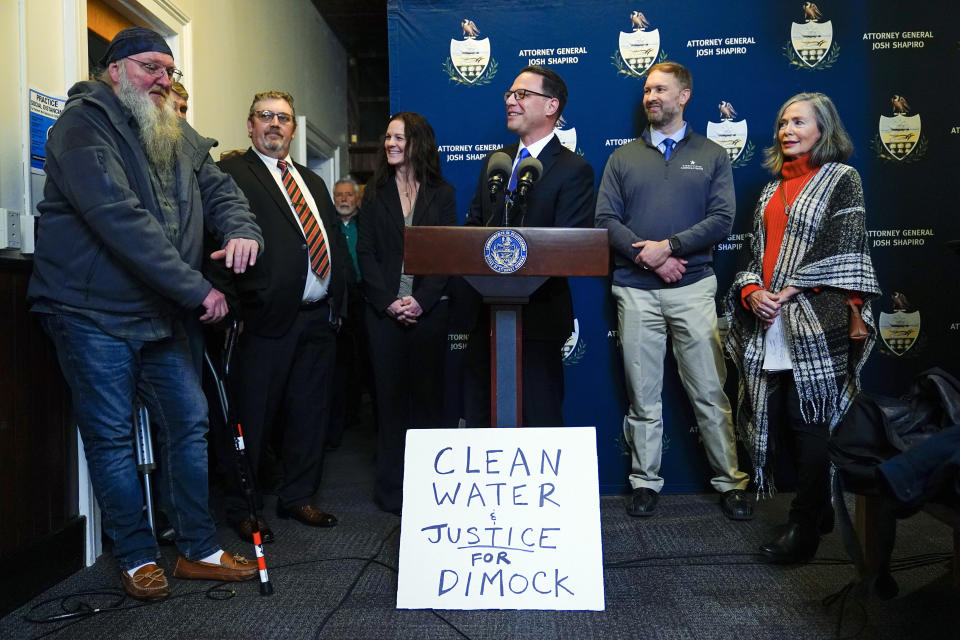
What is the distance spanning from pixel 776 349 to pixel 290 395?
1644 mm

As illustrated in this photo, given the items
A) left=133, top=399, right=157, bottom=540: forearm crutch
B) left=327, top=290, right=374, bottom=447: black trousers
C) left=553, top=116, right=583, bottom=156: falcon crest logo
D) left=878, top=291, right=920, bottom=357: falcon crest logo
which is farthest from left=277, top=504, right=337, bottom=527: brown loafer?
left=878, top=291, right=920, bottom=357: falcon crest logo

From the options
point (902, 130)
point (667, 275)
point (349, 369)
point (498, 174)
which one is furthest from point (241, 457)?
point (902, 130)

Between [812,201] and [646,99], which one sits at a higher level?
[646,99]

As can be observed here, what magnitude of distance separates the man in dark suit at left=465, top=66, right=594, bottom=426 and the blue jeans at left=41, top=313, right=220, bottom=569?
1002 mm

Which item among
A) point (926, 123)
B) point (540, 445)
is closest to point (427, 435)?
point (540, 445)

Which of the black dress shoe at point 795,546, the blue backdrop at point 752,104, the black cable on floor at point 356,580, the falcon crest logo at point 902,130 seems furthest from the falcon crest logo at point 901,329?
the black cable on floor at point 356,580

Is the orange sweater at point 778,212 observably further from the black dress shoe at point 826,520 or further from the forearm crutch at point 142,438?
the forearm crutch at point 142,438

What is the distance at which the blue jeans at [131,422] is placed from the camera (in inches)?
82.0

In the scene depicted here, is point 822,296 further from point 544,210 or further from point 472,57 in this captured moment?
point 472,57

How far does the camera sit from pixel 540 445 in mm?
1974

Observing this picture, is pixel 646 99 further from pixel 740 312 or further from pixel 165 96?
pixel 165 96

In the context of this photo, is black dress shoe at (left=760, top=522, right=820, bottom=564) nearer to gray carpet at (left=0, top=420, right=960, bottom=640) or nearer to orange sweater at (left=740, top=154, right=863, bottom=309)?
gray carpet at (left=0, top=420, right=960, bottom=640)

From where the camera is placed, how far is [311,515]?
2.79m

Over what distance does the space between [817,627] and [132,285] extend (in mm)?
1926
